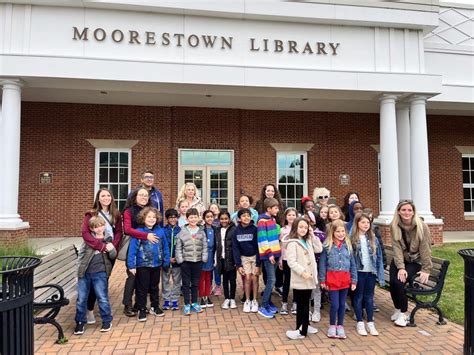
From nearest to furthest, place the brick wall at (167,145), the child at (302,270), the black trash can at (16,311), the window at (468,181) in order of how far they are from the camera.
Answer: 1. the black trash can at (16,311)
2. the child at (302,270)
3. the brick wall at (167,145)
4. the window at (468,181)

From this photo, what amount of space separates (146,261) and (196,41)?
6600 mm

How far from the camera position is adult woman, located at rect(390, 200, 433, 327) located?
433cm

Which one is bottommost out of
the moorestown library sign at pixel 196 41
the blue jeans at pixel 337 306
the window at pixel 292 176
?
the blue jeans at pixel 337 306

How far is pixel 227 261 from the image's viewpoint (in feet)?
16.3

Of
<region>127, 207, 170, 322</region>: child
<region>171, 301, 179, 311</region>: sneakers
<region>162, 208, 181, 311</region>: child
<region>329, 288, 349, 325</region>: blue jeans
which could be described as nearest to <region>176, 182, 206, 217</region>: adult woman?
<region>162, 208, 181, 311</region>: child

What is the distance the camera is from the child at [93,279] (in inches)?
162

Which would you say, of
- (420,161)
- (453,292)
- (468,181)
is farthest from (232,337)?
(468,181)

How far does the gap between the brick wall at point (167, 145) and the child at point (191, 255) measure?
23.5 ft

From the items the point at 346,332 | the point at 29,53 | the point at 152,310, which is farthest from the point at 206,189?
the point at 346,332

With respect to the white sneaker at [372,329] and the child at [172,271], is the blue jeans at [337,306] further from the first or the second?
the child at [172,271]

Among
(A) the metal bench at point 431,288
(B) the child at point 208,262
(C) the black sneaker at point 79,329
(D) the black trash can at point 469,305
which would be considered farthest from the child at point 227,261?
(D) the black trash can at point 469,305

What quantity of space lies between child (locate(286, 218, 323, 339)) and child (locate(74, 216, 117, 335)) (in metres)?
2.19

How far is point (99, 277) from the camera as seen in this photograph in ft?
13.8

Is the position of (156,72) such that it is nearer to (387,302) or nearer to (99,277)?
(99,277)
